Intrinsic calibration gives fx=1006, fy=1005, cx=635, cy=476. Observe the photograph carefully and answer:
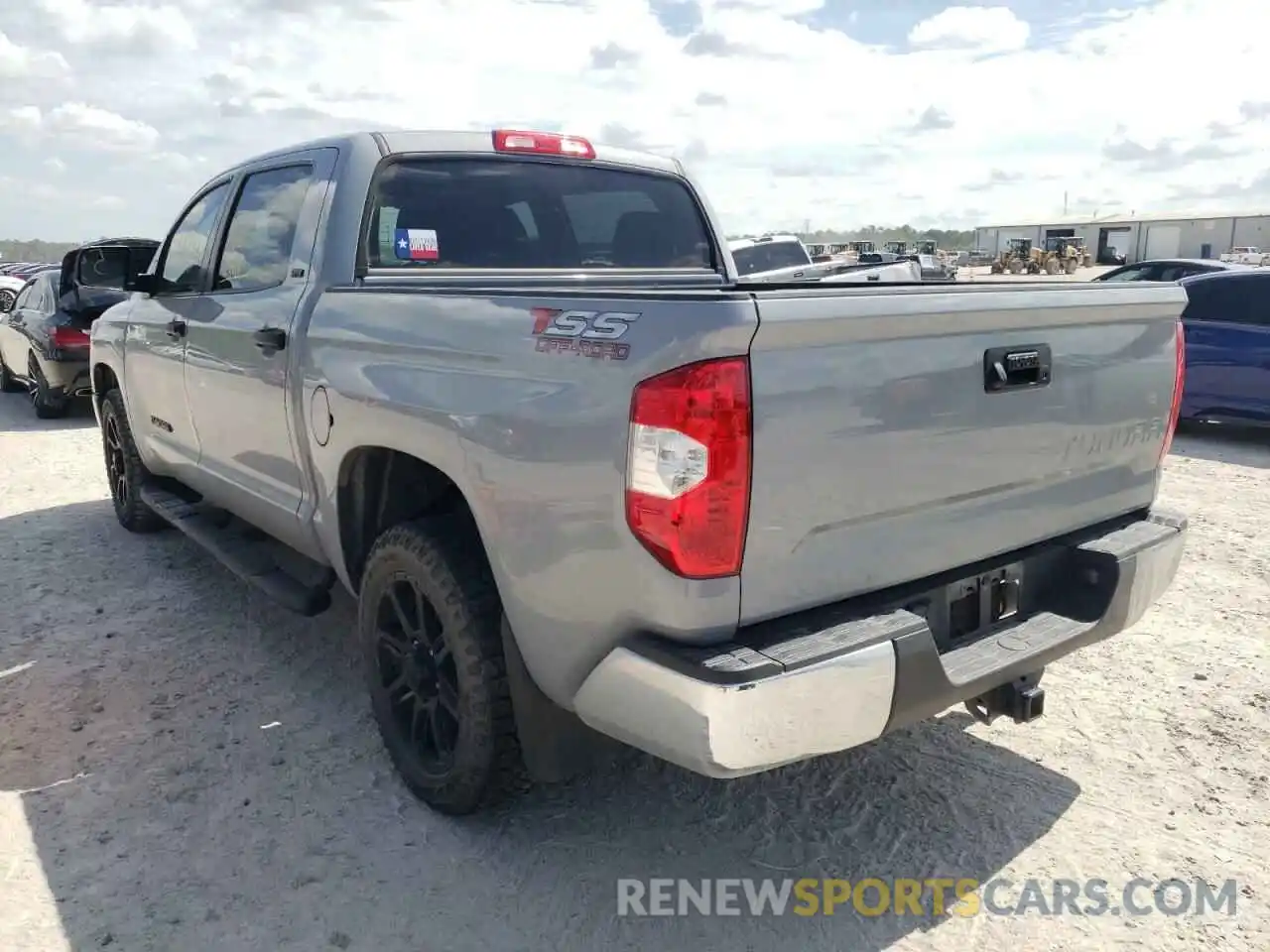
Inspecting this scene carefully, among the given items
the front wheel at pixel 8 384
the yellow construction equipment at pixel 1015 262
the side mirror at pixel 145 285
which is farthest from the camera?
the yellow construction equipment at pixel 1015 262

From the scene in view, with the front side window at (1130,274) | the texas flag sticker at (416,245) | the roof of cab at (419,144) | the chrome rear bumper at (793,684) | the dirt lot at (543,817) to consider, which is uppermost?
the roof of cab at (419,144)

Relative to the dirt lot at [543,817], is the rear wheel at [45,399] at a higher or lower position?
higher

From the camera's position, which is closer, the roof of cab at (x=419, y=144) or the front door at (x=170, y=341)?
the roof of cab at (x=419, y=144)

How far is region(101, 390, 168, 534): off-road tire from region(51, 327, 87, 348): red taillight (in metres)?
4.53

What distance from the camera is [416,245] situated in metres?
3.61

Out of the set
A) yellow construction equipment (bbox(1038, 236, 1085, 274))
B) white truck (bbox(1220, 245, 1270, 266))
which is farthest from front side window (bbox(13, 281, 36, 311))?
yellow construction equipment (bbox(1038, 236, 1085, 274))

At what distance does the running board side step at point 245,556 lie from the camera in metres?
3.66

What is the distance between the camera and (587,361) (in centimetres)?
220

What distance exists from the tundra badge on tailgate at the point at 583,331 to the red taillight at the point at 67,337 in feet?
30.4

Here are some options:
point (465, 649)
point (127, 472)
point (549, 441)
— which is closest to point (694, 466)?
point (549, 441)

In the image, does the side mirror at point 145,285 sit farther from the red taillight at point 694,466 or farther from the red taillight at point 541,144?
the red taillight at point 694,466

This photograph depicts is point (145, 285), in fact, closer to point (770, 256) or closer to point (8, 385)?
point (8, 385)

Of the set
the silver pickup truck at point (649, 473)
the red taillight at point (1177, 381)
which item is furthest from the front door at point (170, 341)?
the red taillight at point (1177, 381)

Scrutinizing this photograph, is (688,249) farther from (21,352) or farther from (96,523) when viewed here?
(21,352)
